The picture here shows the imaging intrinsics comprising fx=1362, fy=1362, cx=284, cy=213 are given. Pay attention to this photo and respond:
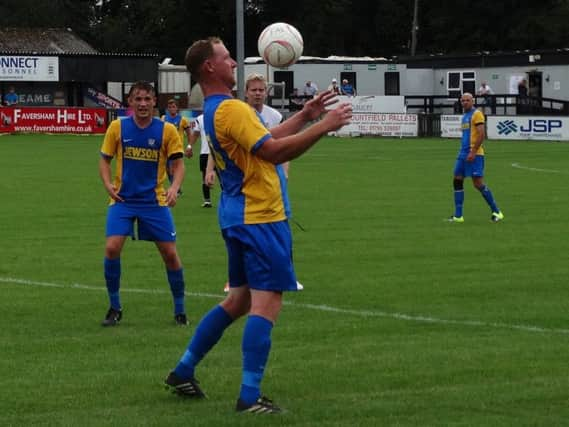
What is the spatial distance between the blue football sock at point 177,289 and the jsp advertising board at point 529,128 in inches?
1487

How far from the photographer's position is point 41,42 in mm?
77188

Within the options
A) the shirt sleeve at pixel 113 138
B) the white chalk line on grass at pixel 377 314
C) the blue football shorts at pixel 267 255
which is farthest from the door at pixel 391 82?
the blue football shorts at pixel 267 255

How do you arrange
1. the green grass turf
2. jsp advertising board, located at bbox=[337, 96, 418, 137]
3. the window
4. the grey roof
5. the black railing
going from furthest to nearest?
the grey roof < the window < the black railing < jsp advertising board, located at bbox=[337, 96, 418, 137] < the green grass turf

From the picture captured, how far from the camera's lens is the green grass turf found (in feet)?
24.9

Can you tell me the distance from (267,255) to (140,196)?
3594 mm

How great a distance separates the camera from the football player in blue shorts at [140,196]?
1066cm

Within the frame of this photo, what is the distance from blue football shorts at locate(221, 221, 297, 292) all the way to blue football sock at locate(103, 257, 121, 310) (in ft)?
11.4

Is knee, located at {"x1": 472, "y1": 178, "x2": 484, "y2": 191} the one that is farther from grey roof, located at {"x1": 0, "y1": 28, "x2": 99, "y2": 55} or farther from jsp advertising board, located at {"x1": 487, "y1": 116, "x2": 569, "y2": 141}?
grey roof, located at {"x1": 0, "y1": 28, "x2": 99, "y2": 55}

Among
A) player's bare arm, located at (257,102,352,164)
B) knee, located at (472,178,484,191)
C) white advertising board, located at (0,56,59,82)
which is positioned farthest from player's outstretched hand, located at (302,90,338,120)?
white advertising board, located at (0,56,59,82)

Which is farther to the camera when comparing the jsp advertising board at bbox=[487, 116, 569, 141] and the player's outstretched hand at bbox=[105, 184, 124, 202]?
the jsp advertising board at bbox=[487, 116, 569, 141]

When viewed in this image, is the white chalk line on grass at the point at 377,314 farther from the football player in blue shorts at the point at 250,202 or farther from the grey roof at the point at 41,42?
the grey roof at the point at 41,42

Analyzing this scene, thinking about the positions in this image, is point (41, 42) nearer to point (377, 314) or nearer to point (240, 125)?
point (377, 314)

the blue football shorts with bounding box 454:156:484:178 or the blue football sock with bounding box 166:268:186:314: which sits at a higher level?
the blue football shorts with bounding box 454:156:484:178

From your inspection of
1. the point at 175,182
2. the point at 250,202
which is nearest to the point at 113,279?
the point at 175,182
